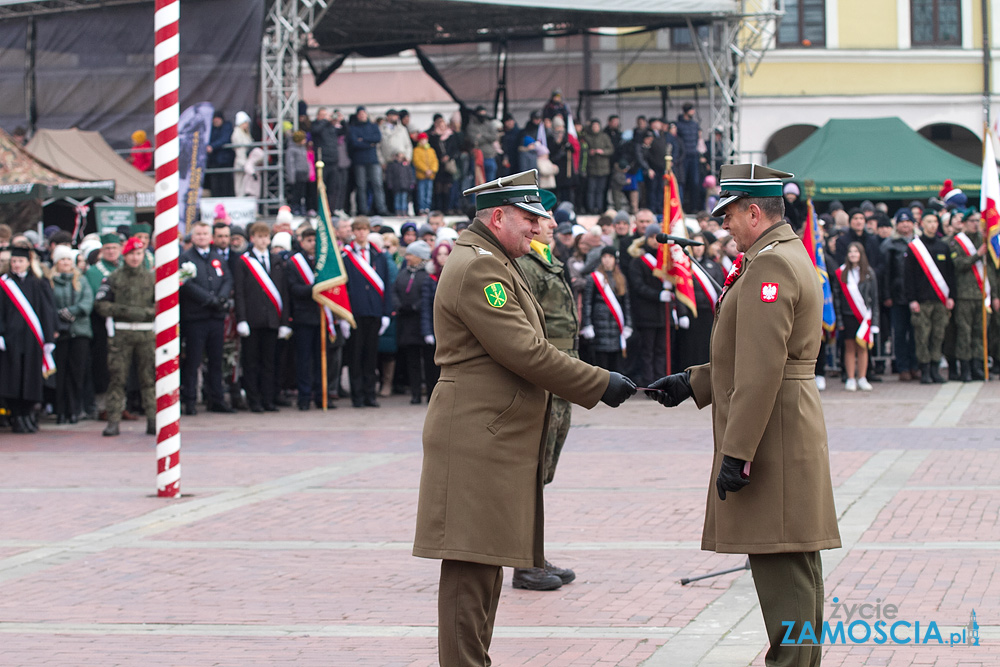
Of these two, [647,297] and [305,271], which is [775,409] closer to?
[305,271]

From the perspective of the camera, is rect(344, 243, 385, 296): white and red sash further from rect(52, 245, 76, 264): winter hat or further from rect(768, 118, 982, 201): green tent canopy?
rect(768, 118, 982, 201): green tent canopy

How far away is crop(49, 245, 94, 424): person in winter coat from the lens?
1428 cm

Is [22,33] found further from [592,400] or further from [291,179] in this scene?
[592,400]

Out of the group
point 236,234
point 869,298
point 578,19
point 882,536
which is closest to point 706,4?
point 578,19

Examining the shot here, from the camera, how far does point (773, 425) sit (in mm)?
4836

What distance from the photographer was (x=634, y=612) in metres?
6.48

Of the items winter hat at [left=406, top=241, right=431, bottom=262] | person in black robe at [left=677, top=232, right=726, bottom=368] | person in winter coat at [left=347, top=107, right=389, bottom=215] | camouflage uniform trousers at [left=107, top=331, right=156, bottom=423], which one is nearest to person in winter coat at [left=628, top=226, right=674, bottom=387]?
person in black robe at [left=677, top=232, right=726, bottom=368]

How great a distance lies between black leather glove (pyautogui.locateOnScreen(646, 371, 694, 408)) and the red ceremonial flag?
33.7 ft

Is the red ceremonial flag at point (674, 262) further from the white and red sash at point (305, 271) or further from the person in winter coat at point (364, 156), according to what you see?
the person in winter coat at point (364, 156)

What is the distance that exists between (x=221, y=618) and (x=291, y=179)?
16.5 meters

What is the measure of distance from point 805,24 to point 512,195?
28.8m

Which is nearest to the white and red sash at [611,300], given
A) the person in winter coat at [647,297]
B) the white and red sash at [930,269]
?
the person in winter coat at [647,297]

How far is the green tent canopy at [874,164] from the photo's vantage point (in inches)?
932

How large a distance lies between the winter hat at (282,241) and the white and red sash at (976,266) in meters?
8.54
